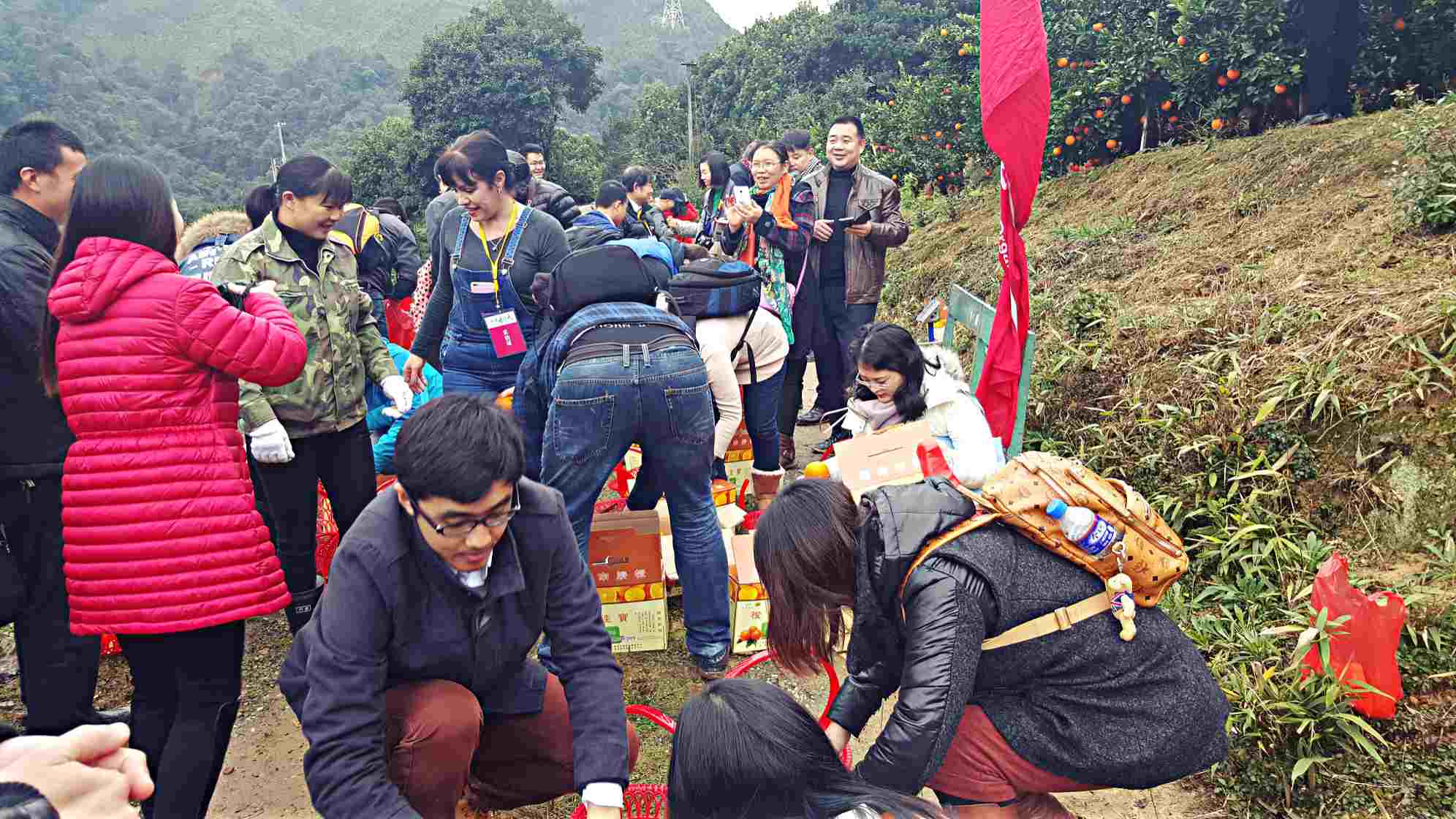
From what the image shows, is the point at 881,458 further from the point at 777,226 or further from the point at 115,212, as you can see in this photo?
the point at 777,226

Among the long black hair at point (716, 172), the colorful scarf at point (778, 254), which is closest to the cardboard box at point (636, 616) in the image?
the colorful scarf at point (778, 254)

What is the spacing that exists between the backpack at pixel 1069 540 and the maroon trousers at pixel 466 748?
1009mm

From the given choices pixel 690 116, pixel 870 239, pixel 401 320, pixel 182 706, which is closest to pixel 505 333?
pixel 182 706

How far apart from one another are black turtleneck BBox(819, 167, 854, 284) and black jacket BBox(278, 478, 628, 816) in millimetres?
3446

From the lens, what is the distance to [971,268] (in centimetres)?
719

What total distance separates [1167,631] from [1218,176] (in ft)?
16.6

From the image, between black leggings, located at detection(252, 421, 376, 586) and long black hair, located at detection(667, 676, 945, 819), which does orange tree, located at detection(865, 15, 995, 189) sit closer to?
black leggings, located at detection(252, 421, 376, 586)

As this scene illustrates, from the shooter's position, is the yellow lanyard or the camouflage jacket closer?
the camouflage jacket

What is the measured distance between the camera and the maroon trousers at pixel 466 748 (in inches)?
77.2

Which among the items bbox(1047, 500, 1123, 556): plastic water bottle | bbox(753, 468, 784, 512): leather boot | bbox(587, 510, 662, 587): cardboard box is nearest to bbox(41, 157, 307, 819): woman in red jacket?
bbox(587, 510, 662, 587): cardboard box

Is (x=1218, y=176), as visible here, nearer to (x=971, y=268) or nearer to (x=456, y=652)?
(x=971, y=268)

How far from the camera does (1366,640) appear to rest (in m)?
2.44

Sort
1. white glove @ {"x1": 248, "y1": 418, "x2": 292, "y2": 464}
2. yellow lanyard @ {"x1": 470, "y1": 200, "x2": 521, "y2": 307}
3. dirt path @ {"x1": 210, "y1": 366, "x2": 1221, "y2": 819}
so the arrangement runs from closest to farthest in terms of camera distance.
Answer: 1. dirt path @ {"x1": 210, "y1": 366, "x2": 1221, "y2": 819}
2. white glove @ {"x1": 248, "y1": 418, "x2": 292, "y2": 464}
3. yellow lanyard @ {"x1": 470, "y1": 200, "x2": 521, "y2": 307}

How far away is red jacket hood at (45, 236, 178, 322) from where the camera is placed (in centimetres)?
212
